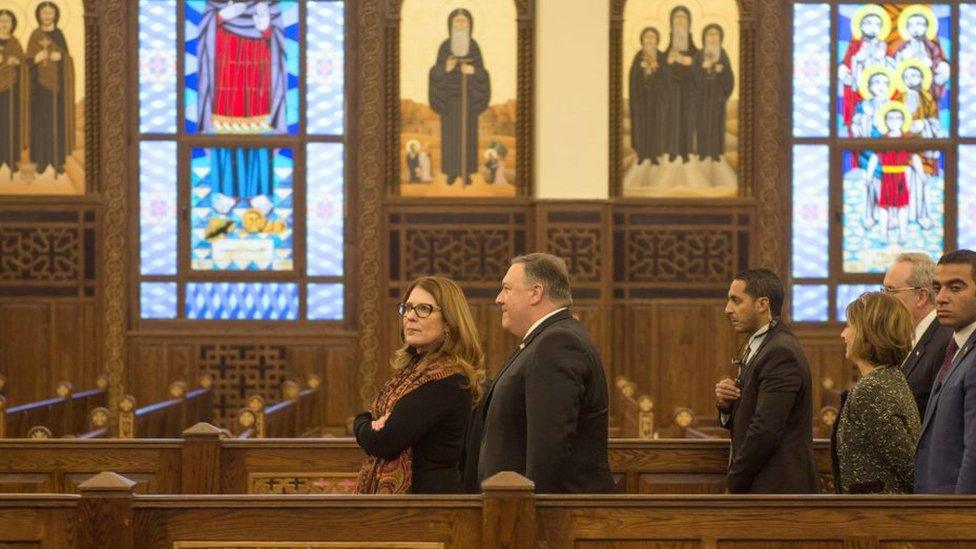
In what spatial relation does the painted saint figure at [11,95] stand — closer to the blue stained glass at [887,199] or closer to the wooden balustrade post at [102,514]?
the blue stained glass at [887,199]

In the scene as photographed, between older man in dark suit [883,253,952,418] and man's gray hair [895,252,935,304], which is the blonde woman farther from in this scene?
man's gray hair [895,252,935,304]

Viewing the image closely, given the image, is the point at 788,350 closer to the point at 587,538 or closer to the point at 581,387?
the point at 581,387

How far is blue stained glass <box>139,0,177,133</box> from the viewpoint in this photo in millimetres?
12094

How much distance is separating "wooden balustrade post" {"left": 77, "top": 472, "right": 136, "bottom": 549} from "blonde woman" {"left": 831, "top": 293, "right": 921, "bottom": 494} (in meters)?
2.68

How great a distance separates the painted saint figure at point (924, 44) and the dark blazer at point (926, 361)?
7.54 meters

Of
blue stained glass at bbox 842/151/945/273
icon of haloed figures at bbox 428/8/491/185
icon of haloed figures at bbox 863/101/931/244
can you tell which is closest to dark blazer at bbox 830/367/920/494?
icon of haloed figures at bbox 428/8/491/185

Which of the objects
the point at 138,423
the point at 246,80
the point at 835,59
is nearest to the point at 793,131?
the point at 835,59

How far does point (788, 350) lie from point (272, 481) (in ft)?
8.50

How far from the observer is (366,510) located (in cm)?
425

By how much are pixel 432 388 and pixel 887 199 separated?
29.4ft

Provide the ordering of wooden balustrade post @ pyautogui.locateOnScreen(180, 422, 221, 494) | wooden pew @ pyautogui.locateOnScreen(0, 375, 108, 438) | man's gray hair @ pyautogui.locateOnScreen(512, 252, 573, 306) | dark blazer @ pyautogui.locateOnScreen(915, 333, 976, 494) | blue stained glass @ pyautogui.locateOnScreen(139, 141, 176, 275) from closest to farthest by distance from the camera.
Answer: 1. dark blazer @ pyautogui.locateOnScreen(915, 333, 976, 494)
2. man's gray hair @ pyautogui.locateOnScreen(512, 252, 573, 306)
3. wooden balustrade post @ pyautogui.locateOnScreen(180, 422, 221, 494)
4. wooden pew @ pyautogui.locateOnScreen(0, 375, 108, 438)
5. blue stained glass @ pyautogui.locateOnScreen(139, 141, 176, 275)

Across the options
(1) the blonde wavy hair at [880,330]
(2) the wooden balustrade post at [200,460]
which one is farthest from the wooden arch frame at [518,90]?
(1) the blonde wavy hair at [880,330]

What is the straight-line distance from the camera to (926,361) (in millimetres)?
5426

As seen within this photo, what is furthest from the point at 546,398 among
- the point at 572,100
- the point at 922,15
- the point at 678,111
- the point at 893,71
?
the point at 922,15
